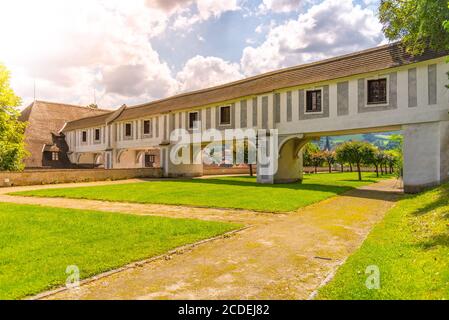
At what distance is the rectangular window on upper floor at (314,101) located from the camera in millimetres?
20766

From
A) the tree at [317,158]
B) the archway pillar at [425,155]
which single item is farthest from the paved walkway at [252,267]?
the tree at [317,158]

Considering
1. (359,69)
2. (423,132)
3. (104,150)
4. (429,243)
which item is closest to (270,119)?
(359,69)

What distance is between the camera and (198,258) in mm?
5973

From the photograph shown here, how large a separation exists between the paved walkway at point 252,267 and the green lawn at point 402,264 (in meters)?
0.35

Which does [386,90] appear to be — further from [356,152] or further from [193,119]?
[356,152]

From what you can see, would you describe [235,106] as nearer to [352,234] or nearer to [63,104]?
[352,234]

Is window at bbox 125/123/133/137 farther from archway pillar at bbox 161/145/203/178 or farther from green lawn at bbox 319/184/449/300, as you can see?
green lawn at bbox 319/184/449/300

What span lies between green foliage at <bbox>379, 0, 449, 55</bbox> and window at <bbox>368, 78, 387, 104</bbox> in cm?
219

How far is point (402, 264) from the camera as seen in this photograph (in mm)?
5125

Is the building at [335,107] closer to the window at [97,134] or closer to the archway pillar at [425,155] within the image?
the archway pillar at [425,155]

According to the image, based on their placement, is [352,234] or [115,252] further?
[352,234]

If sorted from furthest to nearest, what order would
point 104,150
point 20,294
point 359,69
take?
point 104,150 → point 359,69 → point 20,294

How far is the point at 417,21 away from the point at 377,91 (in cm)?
582

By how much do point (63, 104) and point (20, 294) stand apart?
171 ft
